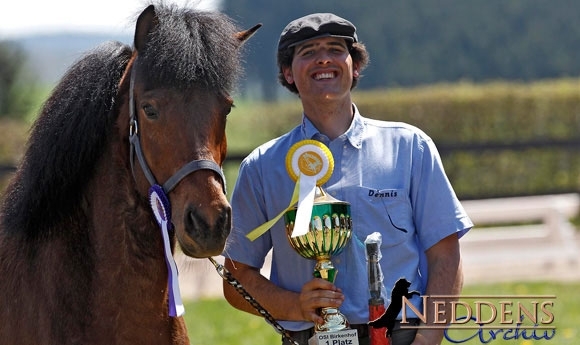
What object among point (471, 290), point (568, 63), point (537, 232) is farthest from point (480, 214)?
point (568, 63)

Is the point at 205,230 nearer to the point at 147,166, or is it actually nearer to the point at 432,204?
the point at 147,166

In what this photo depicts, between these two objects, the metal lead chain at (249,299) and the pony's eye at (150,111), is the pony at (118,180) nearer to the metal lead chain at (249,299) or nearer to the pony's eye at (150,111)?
the pony's eye at (150,111)

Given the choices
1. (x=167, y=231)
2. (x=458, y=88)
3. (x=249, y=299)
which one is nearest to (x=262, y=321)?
(x=249, y=299)

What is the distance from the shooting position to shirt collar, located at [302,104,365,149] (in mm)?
3699

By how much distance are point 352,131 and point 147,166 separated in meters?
0.84

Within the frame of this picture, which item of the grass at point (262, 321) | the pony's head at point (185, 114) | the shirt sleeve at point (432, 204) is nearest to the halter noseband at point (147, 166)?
the pony's head at point (185, 114)

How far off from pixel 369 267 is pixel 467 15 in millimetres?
33119

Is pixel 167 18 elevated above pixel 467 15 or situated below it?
below

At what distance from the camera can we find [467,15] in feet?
116

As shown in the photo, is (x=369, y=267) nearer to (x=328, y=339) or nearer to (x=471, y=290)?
(x=328, y=339)

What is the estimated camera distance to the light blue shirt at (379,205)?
11.9 feet

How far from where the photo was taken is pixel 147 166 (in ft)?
11.0

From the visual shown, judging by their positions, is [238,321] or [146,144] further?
[238,321]

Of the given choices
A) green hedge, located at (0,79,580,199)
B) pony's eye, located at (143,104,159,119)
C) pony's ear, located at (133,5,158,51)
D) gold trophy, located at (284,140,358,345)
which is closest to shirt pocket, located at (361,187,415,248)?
gold trophy, located at (284,140,358,345)
